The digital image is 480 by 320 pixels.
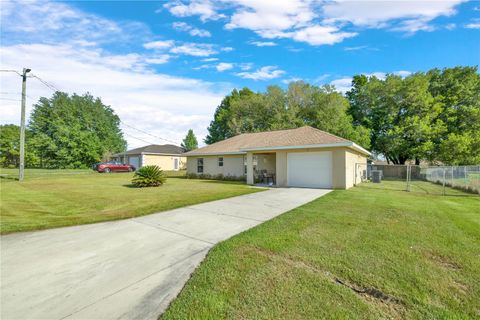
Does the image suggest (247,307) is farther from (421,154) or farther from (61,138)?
(61,138)

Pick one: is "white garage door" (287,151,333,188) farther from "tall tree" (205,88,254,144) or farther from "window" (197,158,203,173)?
"tall tree" (205,88,254,144)

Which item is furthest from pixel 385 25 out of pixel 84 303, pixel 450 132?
pixel 450 132

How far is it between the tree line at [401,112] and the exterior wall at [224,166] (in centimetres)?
1157

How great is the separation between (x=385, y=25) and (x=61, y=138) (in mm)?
44531

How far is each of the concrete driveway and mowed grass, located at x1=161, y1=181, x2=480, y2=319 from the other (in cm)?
39

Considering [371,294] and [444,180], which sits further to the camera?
[444,180]

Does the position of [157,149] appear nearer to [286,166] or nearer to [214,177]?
[214,177]

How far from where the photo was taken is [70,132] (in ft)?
123

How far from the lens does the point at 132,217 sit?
21.1 feet

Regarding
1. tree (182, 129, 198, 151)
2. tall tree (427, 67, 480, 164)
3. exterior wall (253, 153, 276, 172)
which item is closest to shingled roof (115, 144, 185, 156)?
tree (182, 129, 198, 151)

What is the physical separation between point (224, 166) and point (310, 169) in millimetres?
8338

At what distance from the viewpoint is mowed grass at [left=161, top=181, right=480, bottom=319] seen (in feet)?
7.95

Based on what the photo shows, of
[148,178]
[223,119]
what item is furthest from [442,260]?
[223,119]

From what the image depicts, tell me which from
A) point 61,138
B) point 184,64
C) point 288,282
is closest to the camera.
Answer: point 288,282
